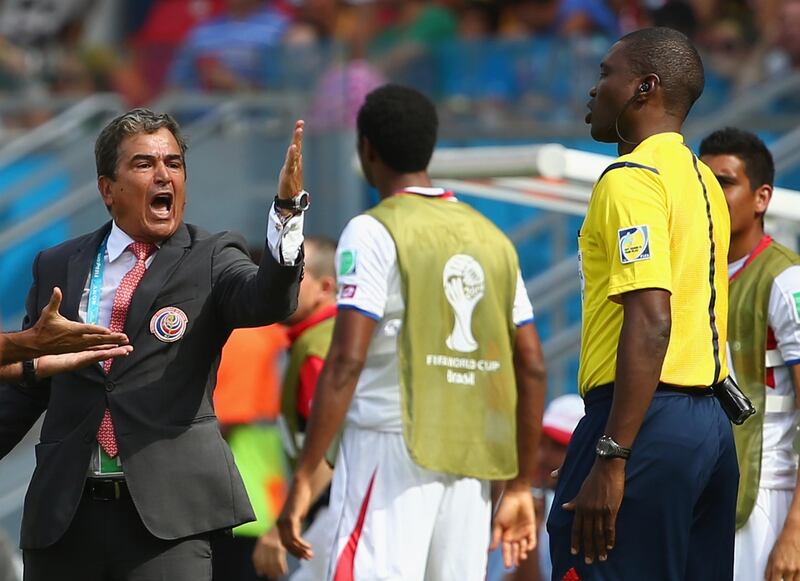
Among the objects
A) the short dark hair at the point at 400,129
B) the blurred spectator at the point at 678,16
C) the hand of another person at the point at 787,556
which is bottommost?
the hand of another person at the point at 787,556

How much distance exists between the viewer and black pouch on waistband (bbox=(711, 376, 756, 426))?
414 cm

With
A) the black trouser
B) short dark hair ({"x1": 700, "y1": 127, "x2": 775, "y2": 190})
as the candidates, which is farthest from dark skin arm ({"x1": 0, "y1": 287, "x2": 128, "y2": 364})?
short dark hair ({"x1": 700, "y1": 127, "x2": 775, "y2": 190})

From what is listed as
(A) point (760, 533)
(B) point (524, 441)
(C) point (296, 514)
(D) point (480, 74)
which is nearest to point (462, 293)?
(B) point (524, 441)

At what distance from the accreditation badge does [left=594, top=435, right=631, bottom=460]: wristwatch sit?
1252 millimetres

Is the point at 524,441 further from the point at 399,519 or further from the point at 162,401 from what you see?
the point at 162,401

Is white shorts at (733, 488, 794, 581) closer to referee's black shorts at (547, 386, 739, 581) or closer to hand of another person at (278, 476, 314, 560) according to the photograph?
referee's black shorts at (547, 386, 739, 581)

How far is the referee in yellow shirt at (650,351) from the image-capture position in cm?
389

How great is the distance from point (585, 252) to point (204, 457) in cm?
123

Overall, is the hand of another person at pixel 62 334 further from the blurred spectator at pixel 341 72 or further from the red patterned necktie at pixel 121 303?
the blurred spectator at pixel 341 72

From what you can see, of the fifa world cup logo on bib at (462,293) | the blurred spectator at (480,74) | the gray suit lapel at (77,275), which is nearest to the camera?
the gray suit lapel at (77,275)

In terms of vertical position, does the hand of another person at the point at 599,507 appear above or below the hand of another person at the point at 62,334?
below

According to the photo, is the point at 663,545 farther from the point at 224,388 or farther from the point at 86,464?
the point at 224,388

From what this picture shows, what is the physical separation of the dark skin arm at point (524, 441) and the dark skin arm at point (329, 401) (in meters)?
0.66

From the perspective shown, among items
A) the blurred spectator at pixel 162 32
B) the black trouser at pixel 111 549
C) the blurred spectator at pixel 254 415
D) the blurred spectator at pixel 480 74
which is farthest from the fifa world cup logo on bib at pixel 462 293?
the blurred spectator at pixel 162 32
